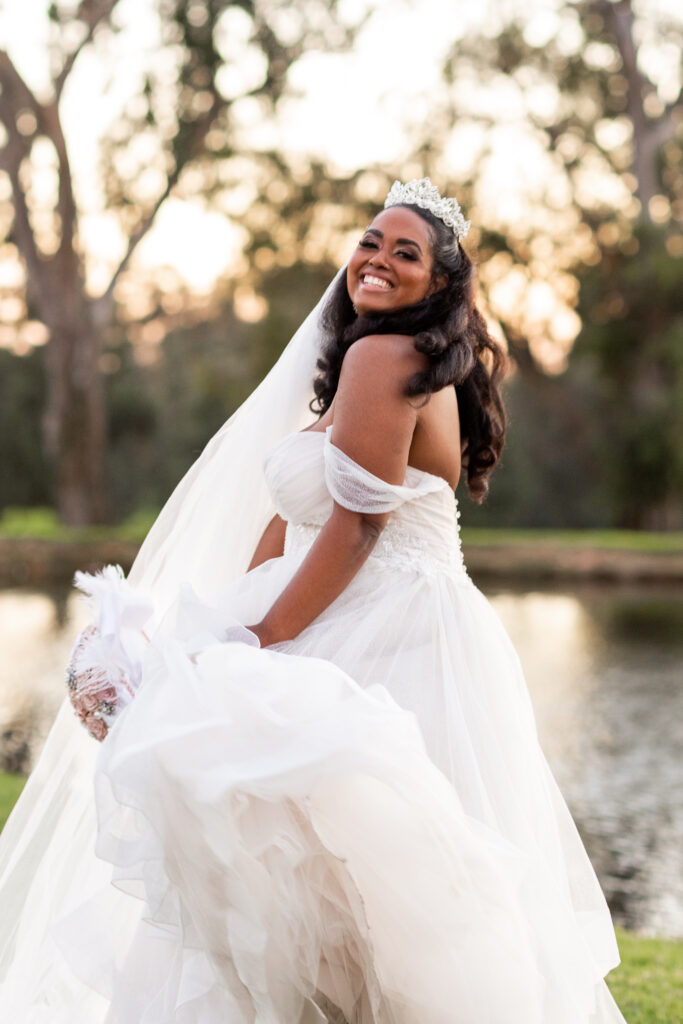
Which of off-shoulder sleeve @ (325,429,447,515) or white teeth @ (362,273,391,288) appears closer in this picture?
off-shoulder sleeve @ (325,429,447,515)

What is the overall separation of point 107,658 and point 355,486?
59 cm

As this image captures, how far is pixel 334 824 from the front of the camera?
204 cm

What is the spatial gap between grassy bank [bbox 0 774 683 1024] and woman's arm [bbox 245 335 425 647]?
69.8 inches

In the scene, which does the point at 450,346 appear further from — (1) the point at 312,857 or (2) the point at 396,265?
(1) the point at 312,857

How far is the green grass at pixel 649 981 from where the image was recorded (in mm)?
3381

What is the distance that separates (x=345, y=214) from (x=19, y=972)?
23.7 metres

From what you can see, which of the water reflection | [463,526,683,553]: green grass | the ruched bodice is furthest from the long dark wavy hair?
[463,526,683,553]: green grass

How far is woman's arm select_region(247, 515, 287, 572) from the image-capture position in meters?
2.81

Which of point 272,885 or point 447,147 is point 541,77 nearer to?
point 447,147

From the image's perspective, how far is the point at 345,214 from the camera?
2525 cm

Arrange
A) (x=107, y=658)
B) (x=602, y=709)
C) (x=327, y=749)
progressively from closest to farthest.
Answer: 1. (x=327, y=749)
2. (x=107, y=658)
3. (x=602, y=709)

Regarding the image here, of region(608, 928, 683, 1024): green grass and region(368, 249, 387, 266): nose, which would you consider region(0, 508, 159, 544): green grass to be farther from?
region(368, 249, 387, 266): nose

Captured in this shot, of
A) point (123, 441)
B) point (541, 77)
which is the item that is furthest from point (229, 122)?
point (123, 441)

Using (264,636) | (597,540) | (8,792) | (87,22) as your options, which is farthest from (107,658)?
(597,540)
